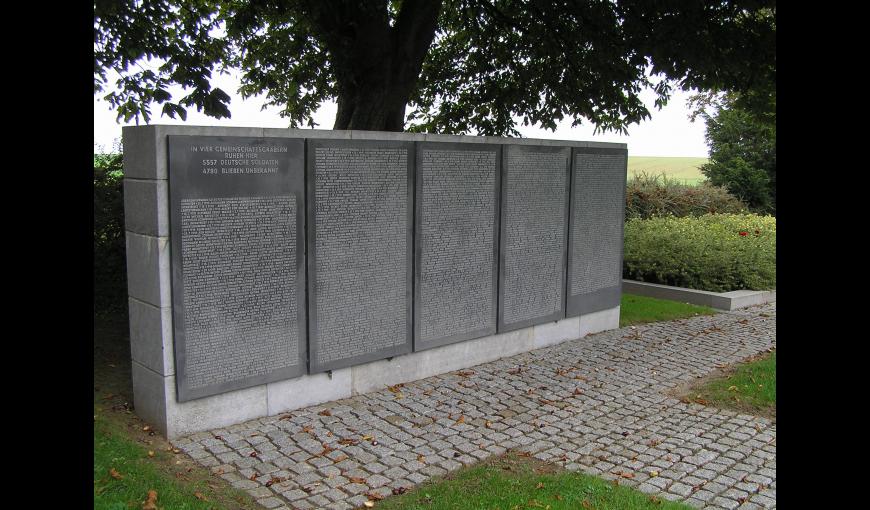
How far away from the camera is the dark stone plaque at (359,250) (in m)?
7.04

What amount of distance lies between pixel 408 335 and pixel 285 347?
1.52 m

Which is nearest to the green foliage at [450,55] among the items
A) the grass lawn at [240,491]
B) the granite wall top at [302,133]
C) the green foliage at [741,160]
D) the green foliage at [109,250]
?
the green foliage at [109,250]

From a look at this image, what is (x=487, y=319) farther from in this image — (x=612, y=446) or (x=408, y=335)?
(x=612, y=446)

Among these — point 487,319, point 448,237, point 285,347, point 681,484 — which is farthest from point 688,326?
point 285,347

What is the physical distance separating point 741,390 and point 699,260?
6363 millimetres

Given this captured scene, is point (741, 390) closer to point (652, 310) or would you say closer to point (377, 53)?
point (652, 310)

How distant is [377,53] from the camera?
10773 millimetres

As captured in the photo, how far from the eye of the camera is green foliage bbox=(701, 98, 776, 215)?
28297mm

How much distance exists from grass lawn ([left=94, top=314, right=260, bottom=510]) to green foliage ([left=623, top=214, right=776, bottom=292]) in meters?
9.95

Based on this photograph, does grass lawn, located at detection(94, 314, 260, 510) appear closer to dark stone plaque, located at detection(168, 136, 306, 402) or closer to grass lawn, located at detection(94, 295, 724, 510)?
grass lawn, located at detection(94, 295, 724, 510)

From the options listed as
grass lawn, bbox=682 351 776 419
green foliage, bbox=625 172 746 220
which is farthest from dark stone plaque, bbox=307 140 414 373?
green foliage, bbox=625 172 746 220

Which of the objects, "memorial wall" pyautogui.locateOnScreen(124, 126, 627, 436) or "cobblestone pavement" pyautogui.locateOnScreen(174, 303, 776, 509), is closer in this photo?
"cobblestone pavement" pyautogui.locateOnScreen(174, 303, 776, 509)

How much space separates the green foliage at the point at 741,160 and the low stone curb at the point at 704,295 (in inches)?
578

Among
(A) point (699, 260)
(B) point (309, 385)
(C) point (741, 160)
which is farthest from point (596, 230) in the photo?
(C) point (741, 160)
